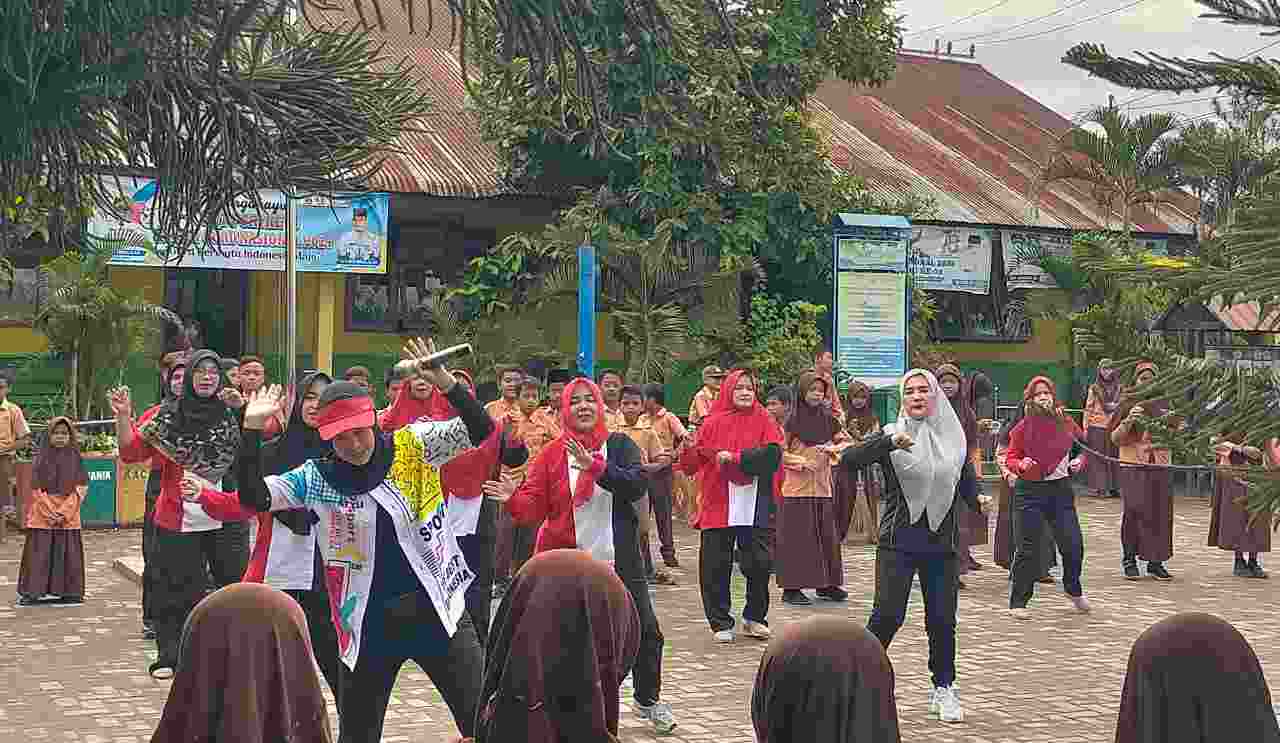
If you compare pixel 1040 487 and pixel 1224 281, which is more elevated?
pixel 1224 281

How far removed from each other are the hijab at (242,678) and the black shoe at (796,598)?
821 centimetres

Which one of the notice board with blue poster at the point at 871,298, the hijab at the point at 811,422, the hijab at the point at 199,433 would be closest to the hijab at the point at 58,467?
the hijab at the point at 199,433

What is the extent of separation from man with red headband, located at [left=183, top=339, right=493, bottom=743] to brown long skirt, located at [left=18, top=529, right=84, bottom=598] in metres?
6.51

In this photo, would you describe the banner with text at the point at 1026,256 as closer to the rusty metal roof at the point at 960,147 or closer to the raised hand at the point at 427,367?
the rusty metal roof at the point at 960,147

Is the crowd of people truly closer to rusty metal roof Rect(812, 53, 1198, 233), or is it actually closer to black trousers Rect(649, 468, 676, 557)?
black trousers Rect(649, 468, 676, 557)

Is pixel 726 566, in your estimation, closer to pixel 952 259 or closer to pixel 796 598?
pixel 796 598

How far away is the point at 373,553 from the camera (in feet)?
17.3

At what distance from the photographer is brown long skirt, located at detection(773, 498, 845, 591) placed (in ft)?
37.8

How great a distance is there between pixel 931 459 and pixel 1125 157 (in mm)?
16045

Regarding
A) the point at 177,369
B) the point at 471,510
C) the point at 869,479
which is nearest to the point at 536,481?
the point at 471,510

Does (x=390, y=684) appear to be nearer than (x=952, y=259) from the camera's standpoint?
Yes

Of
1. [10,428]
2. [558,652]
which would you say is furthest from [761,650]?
[10,428]

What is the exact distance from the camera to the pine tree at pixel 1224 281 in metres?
2.99

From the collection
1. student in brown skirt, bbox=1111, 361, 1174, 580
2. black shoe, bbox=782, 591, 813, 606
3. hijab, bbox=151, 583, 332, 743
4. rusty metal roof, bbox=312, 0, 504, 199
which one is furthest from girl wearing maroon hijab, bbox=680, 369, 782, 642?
rusty metal roof, bbox=312, 0, 504, 199
